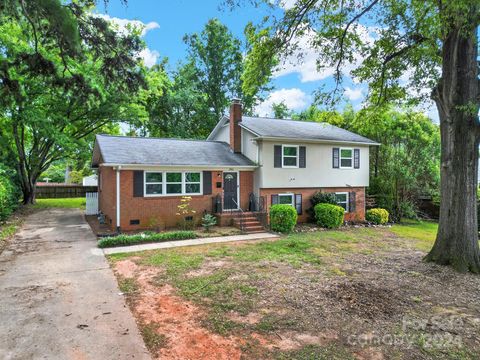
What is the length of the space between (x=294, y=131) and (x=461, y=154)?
9285 mm

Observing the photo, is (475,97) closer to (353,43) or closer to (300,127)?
(353,43)

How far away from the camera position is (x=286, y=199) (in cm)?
1563

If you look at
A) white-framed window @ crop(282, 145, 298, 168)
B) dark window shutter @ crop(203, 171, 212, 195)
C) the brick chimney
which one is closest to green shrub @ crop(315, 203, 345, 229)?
white-framed window @ crop(282, 145, 298, 168)

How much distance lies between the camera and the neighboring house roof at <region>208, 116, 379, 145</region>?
15.3 m

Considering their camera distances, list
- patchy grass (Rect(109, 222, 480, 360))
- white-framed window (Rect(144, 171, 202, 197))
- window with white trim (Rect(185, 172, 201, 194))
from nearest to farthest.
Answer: patchy grass (Rect(109, 222, 480, 360)) < white-framed window (Rect(144, 171, 202, 197)) < window with white trim (Rect(185, 172, 201, 194))

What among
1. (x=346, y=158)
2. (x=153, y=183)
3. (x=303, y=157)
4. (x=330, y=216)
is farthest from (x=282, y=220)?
(x=346, y=158)

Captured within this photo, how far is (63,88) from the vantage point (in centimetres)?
721

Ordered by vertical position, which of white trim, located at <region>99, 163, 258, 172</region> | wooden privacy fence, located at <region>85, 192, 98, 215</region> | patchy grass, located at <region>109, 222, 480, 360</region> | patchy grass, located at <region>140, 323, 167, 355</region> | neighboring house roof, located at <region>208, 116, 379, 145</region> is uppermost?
neighboring house roof, located at <region>208, 116, 379, 145</region>

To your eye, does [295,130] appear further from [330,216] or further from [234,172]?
[330,216]

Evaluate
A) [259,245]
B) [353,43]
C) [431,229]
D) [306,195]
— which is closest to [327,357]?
[259,245]

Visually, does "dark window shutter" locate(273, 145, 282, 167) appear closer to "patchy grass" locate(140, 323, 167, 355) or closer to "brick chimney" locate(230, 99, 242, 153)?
"brick chimney" locate(230, 99, 242, 153)

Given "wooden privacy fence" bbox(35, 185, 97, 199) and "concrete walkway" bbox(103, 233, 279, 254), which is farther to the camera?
"wooden privacy fence" bbox(35, 185, 97, 199)

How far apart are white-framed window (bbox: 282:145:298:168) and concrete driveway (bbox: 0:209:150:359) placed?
9.79m

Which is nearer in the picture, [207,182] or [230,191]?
[207,182]
